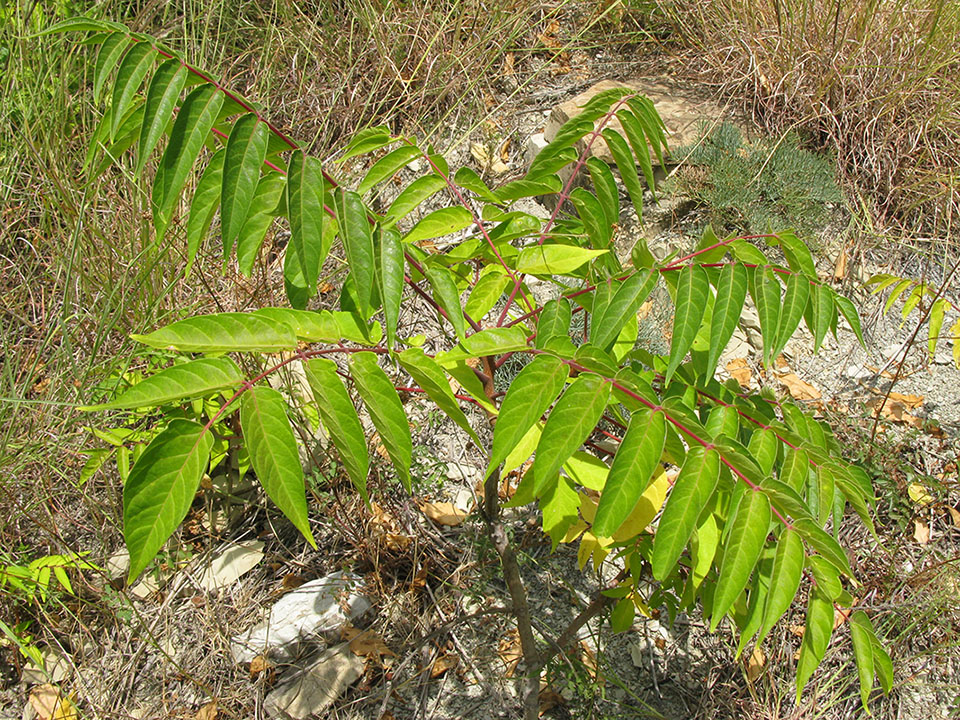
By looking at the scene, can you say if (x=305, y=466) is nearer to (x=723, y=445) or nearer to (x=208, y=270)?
(x=208, y=270)

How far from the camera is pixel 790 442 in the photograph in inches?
51.7

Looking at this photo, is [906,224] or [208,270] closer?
[208,270]

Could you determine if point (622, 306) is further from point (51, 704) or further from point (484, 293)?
point (51, 704)

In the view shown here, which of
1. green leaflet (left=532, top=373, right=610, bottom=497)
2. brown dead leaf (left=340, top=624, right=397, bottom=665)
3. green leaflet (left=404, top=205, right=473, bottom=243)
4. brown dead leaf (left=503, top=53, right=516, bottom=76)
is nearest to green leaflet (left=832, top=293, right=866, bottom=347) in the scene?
green leaflet (left=532, top=373, right=610, bottom=497)

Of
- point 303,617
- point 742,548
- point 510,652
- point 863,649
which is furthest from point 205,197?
point 510,652

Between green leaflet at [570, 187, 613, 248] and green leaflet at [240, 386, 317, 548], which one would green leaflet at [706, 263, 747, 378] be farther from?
green leaflet at [240, 386, 317, 548]

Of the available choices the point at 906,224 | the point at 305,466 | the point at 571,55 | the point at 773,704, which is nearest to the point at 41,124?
the point at 305,466

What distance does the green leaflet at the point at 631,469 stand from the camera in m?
1.02

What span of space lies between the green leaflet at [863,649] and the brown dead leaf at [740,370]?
5.72ft

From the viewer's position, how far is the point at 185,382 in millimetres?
1044

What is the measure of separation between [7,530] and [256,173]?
193 centimetres

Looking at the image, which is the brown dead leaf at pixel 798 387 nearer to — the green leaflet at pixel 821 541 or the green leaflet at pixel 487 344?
the green leaflet at pixel 821 541

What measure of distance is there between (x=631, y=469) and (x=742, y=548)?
0.69 feet

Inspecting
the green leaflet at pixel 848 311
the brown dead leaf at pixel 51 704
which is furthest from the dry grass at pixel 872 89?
the brown dead leaf at pixel 51 704
